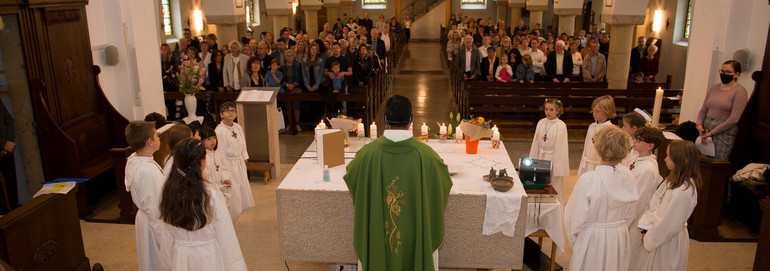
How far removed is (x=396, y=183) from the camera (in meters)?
3.67

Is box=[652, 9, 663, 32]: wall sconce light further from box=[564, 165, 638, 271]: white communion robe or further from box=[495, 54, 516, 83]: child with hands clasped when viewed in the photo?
box=[564, 165, 638, 271]: white communion robe

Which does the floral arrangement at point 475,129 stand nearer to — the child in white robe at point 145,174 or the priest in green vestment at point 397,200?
the priest in green vestment at point 397,200

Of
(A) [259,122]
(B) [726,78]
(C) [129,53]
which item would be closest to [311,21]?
(C) [129,53]

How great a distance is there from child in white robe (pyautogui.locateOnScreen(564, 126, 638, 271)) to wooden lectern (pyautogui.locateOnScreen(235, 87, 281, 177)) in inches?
176

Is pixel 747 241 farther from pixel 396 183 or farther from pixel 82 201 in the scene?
pixel 82 201

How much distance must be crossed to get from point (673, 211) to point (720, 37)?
370 cm

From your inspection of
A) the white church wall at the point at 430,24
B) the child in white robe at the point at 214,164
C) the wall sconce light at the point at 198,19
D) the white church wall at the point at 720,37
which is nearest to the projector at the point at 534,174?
the child in white robe at the point at 214,164

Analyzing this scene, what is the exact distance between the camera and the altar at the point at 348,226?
14.8ft

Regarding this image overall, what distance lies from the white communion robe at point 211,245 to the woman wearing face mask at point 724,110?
526cm

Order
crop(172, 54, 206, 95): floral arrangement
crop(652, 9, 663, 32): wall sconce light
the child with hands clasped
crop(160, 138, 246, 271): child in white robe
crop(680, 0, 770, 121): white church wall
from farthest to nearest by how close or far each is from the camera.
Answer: crop(652, 9, 663, 32): wall sconce light < the child with hands clasped < crop(172, 54, 206, 95): floral arrangement < crop(680, 0, 770, 121): white church wall < crop(160, 138, 246, 271): child in white robe

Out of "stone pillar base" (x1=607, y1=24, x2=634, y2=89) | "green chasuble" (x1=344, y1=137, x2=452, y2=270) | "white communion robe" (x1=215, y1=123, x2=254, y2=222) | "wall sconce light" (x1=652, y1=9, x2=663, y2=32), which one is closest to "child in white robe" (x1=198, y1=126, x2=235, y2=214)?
"white communion robe" (x1=215, y1=123, x2=254, y2=222)

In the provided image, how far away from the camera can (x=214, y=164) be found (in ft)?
17.7

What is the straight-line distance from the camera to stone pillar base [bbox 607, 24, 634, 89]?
1177 cm

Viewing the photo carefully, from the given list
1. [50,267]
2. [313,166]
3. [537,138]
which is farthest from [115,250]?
[537,138]
